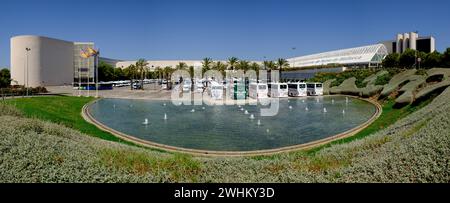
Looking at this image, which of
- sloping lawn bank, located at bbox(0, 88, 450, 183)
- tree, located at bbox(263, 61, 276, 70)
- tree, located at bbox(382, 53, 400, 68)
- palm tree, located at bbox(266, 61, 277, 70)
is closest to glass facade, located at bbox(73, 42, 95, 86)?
tree, located at bbox(263, 61, 276, 70)

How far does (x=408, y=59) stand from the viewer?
211ft

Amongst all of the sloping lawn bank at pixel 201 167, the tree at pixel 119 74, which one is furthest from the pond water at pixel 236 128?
the tree at pixel 119 74

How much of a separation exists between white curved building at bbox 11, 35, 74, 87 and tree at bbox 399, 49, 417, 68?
81675 mm

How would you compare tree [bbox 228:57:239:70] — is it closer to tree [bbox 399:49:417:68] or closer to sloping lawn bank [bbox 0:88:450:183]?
tree [bbox 399:49:417:68]

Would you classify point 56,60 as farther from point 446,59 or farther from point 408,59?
point 446,59

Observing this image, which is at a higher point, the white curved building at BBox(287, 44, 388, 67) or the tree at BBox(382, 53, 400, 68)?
the white curved building at BBox(287, 44, 388, 67)

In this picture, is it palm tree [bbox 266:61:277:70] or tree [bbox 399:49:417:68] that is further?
tree [bbox 399:49:417:68]

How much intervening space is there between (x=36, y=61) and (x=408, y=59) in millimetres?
85074

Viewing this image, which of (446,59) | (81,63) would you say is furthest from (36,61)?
(446,59)

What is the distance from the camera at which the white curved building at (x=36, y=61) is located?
71.6 meters

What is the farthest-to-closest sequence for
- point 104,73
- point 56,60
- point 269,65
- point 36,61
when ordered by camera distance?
point 104,73, point 56,60, point 36,61, point 269,65

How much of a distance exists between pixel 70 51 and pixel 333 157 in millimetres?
91874

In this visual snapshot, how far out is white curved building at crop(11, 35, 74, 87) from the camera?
71.6m

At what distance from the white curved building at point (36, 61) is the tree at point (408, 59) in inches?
3216
